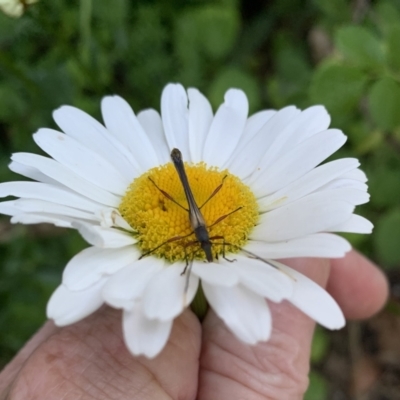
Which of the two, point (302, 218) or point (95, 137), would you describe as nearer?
point (302, 218)

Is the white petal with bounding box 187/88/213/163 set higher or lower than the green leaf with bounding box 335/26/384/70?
higher

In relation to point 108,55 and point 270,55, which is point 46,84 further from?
point 270,55

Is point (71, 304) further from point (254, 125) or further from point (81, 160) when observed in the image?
point (254, 125)

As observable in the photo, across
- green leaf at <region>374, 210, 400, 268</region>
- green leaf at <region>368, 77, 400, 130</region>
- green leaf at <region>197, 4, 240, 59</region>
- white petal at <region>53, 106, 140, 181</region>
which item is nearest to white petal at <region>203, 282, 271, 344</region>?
white petal at <region>53, 106, 140, 181</region>

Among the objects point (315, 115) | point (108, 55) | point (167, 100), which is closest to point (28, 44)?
point (108, 55)

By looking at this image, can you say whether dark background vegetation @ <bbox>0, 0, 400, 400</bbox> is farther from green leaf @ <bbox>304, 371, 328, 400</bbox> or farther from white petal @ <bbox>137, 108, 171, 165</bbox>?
white petal @ <bbox>137, 108, 171, 165</bbox>

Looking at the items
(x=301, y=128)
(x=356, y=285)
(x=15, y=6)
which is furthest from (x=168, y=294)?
(x=356, y=285)

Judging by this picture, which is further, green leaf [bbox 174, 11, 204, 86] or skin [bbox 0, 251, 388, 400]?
green leaf [bbox 174, 11, 204, 86]

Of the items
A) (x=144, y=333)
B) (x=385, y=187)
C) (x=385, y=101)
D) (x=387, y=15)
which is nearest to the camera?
(x=144, y=333)
